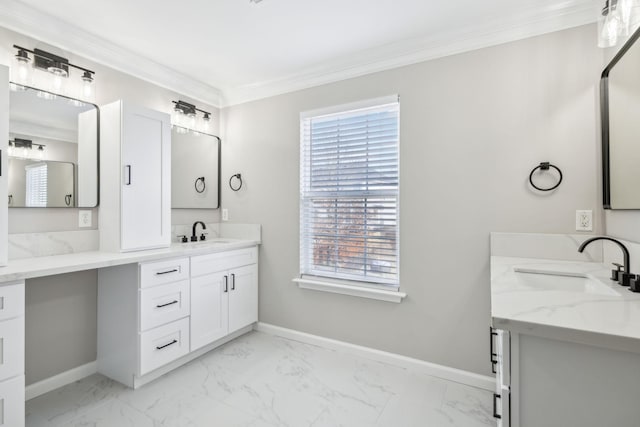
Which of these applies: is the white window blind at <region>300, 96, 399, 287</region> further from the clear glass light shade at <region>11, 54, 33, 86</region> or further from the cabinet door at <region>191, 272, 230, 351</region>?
the clear glass light shade at <region>11, 54, 33, 86</region>

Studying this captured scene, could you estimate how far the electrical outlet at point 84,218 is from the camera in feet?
7.54

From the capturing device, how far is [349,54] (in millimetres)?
2564

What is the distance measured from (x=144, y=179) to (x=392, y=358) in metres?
2.36

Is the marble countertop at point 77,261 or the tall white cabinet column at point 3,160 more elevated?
the tall white cabinet column at point 3,160

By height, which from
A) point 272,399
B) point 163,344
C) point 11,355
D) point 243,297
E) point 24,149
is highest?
point 24,149

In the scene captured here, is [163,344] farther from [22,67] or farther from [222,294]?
[22,67]

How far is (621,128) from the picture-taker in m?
1.56

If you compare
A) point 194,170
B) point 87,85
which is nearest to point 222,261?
point 194,170

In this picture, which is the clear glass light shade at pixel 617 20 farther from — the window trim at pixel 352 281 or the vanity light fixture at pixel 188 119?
the vanity light fixture at pixel 188 119

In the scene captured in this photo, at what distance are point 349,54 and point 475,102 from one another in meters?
1.07

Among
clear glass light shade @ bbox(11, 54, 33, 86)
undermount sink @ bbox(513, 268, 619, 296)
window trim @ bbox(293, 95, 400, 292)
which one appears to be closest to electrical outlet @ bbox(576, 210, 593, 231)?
undermount sink @ bbox(513, 268, 619, 296)

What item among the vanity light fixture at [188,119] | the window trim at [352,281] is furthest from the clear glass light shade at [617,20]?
the vanity light fixture at [188,119]

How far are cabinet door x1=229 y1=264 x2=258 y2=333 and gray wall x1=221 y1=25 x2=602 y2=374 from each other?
511mm

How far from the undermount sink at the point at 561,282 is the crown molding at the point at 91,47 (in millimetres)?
3099
